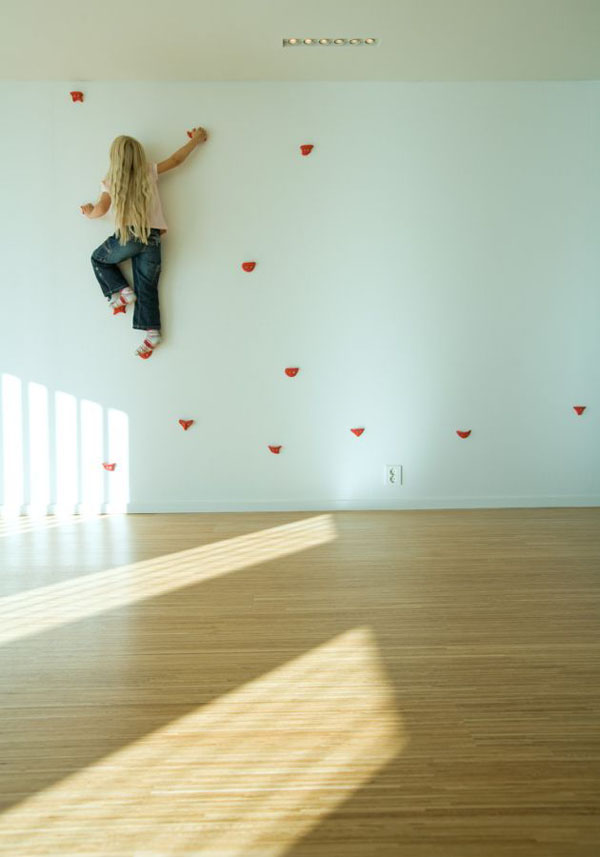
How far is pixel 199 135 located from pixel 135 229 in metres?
0.60

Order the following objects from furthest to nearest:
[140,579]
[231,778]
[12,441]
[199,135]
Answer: [12,441] → [199,135] → [140,579] → [231,778]

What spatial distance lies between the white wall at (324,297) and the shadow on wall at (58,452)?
0.02m

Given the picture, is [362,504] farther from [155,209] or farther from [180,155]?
[180,155]

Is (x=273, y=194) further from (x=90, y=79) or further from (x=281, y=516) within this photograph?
(x=281, y=516)

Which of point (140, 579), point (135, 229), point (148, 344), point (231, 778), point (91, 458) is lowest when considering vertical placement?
point (231, 778)

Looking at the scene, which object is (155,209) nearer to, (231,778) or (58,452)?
(58,452)

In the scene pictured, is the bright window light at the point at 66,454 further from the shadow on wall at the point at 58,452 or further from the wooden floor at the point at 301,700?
the wooden floor at the point at 301,700

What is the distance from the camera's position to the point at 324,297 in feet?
13.6

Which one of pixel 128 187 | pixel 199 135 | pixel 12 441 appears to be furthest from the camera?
pixel 12 441

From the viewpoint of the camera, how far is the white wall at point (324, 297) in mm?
4031

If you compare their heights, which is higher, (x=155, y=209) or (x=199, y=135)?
(x=199, y=135)

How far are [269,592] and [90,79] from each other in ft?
9.21

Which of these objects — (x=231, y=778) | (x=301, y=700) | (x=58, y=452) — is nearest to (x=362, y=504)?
(x=58, y=452)

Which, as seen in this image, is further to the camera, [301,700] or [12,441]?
[12,441]
